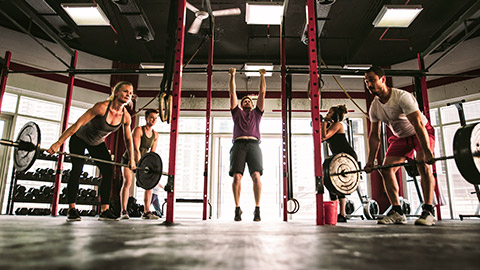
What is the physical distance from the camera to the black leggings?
2771 millimetres

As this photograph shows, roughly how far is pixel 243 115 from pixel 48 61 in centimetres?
546

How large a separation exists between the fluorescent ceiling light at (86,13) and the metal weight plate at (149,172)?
3.01 meters

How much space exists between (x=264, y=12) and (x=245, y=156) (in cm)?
254

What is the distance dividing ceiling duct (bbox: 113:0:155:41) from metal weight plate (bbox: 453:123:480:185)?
4.49 metres

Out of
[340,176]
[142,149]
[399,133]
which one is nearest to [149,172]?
[142,149]

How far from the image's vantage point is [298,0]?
5.59 meters

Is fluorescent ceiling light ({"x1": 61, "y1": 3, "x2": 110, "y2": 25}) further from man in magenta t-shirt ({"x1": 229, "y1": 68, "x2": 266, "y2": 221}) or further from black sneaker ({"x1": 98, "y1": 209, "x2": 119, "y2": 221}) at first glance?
black sneaker ({"x1": 98, "y1": 209, "x2": 119, "y2": 221})

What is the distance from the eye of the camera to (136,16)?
5.06 m

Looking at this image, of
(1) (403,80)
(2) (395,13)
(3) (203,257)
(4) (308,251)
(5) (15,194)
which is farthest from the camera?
(1) (403,80)

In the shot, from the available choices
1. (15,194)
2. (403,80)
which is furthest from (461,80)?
(15,194)

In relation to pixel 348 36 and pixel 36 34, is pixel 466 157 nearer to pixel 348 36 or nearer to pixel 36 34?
pixel 348 36

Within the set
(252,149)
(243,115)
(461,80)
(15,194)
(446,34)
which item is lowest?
(15,194)

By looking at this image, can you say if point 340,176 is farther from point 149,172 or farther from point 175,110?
point 149,172

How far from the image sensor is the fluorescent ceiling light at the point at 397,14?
4.60 metres
